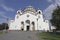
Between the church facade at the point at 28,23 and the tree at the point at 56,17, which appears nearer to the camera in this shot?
the tree at the point at 56,17

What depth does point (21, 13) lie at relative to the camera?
82.2m

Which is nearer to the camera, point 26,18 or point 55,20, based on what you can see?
point 55,20

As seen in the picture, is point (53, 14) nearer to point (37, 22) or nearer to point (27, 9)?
point (37, 22)

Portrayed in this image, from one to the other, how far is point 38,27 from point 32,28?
296 centimetres

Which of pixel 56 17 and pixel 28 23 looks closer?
pixel 56 17

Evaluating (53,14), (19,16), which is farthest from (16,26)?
(53,14)

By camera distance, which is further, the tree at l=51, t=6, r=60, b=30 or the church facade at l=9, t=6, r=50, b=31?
the church facade at l=9, t=6, r=50, b=31

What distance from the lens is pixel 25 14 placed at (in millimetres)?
76812

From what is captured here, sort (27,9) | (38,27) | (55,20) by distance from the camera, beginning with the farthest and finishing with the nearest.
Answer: (27,9) < (38,27) < (55,20)

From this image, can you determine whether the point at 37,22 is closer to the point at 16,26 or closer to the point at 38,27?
the point at 38,27

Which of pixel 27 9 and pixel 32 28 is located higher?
pixel 27 9

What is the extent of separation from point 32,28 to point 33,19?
438 cm

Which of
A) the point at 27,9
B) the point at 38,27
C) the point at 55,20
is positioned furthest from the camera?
the point at 27,9

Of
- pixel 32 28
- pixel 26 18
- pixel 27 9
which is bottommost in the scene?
pixel 32 28
